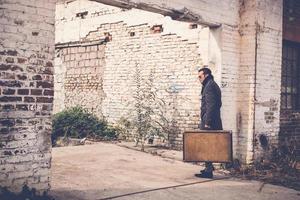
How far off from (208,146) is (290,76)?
13.0ft

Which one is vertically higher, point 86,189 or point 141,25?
point 141,25

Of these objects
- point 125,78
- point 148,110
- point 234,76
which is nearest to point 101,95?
point 125,78

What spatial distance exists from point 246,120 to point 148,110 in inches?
93.7

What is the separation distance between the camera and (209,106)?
6.28 metres

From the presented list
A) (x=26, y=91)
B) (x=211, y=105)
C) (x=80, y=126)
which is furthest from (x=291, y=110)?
(x=26, y=91)

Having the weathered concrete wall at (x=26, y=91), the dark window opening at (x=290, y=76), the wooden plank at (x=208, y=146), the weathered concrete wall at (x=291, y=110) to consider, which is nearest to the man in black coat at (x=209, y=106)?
the wooden plank at (x=208, y=146)

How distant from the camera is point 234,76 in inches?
304

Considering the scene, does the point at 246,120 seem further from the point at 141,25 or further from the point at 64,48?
the point at 64,48

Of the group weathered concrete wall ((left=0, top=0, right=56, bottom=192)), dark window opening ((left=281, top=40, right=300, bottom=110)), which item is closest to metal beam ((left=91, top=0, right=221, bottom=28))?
weathered concrete wall ((left=0, top=0, right=56, bottom=192))

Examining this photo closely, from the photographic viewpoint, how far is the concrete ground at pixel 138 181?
5172 millimetres

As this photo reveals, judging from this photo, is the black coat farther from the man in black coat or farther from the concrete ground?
the concrete ground

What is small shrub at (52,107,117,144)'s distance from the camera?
396 inches

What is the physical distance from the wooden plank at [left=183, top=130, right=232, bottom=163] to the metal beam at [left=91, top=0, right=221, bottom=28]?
6.67 feet

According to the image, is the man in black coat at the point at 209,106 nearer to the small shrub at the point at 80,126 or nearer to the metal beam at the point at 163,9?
the metal beam at the point at 163,9
